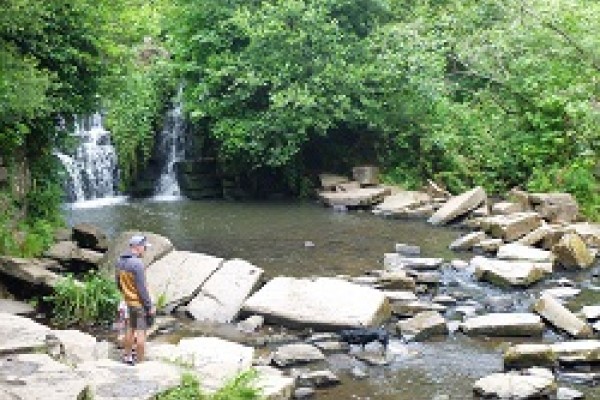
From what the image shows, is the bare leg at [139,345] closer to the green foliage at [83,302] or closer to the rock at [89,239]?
the green foliage at [83,302]

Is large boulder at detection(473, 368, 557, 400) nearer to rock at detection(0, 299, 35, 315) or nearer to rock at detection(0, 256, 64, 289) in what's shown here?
rock at detection(0, 256, 64, 289)

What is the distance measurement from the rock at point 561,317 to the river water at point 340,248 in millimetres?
297

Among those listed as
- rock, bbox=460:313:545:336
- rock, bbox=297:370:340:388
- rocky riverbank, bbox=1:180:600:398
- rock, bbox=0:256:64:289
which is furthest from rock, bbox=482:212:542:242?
rock, bbox=0:256:64:289

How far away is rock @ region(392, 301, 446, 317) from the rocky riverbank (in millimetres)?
18

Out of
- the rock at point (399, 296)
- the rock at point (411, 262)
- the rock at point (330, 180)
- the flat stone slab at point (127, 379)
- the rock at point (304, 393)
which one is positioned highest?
the rock at point (330, 180)

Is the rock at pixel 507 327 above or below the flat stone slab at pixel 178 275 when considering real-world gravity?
below

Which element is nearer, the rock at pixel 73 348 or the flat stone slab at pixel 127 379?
the flat stone slab at pixel 127 379

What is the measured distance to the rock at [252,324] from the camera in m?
12.4

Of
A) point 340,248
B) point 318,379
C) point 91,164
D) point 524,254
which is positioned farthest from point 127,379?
point 91,164

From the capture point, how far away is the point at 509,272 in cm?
1489

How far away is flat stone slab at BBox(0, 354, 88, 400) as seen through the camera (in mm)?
7367

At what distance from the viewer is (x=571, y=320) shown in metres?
12.2

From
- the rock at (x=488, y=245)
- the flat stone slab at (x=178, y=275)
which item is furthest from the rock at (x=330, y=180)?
the flat stone slab at (x=178, y=275)

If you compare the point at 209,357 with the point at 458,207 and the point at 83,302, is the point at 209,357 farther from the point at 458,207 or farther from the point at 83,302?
the point at 458,207
